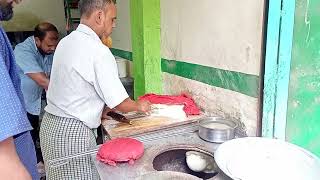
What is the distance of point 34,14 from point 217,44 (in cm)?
292

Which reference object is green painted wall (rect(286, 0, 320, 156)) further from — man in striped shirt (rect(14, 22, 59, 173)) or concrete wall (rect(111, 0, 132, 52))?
man in striped shirt (rect(14, 22, 59, 173))

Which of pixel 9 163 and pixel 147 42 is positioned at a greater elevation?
pixel 147 42

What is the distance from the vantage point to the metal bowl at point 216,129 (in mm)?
1385

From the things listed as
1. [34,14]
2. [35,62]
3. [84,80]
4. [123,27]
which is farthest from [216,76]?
[34,14]

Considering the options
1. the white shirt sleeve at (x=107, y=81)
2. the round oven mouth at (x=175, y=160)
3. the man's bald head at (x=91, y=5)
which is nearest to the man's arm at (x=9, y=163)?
the round oven mouth at (x=175, y=160)

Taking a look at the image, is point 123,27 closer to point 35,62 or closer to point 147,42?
point 147,42

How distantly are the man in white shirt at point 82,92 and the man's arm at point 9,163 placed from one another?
84 cm

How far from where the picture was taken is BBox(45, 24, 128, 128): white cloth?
144 centimetres

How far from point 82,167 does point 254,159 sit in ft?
2.94

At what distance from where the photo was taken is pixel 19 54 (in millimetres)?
2488

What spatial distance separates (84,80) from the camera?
148 centimetres

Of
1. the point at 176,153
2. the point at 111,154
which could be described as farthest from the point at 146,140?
the point at 111,154

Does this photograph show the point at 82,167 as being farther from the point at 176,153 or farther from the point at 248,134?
the point at 248,134

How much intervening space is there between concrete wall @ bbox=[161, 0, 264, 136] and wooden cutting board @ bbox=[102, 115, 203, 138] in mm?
242
